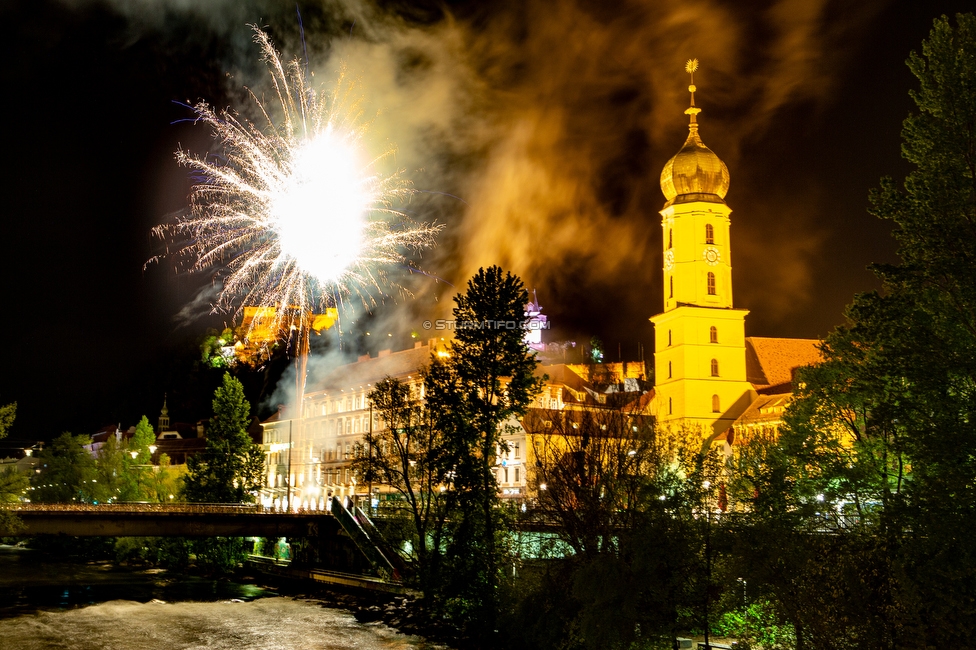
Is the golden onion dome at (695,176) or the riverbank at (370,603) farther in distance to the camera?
the golden onion dome at (695,176)

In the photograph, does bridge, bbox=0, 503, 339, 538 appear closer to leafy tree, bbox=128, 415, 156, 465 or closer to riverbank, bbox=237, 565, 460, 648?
riverbank, bbox=237, 565, 460, 648

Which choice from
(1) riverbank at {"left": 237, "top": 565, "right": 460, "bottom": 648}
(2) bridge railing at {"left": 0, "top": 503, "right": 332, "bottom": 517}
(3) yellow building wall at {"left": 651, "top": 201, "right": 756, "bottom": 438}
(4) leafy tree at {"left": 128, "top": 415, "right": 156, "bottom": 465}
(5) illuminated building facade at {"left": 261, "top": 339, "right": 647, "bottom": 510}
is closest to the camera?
(1) riverbank at {"left": 237, "top": 565, "right": 460, "bottom": 648}

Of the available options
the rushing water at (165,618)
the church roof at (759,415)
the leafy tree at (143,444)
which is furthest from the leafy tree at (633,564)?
the leafy tree at (143,444)

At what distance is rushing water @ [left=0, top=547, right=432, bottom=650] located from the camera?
3752cm

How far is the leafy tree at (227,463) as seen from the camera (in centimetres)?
7219

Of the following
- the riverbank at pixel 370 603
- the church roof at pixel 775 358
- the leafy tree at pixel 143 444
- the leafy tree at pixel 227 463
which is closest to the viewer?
the riverbank at pixel 370 603

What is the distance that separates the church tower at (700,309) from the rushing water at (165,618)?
148 feet

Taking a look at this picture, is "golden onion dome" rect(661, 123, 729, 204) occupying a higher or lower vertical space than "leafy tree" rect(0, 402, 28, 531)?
higher

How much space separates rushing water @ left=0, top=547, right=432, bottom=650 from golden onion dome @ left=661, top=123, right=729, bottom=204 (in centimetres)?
5436

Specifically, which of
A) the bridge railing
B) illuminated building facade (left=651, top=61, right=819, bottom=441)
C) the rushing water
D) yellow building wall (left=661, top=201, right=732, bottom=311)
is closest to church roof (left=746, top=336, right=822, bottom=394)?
illuminated building facade (left=651, top=61, right=819, bottom=441)

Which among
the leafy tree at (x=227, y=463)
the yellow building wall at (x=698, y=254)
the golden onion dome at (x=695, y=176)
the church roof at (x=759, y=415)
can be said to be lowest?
the leafy tree at (x=227, y=463)

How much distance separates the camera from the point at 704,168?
8725cm

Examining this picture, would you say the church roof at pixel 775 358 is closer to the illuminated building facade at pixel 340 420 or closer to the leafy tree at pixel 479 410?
the illuminated building facade at pixel 340 420

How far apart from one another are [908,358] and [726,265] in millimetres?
67200
